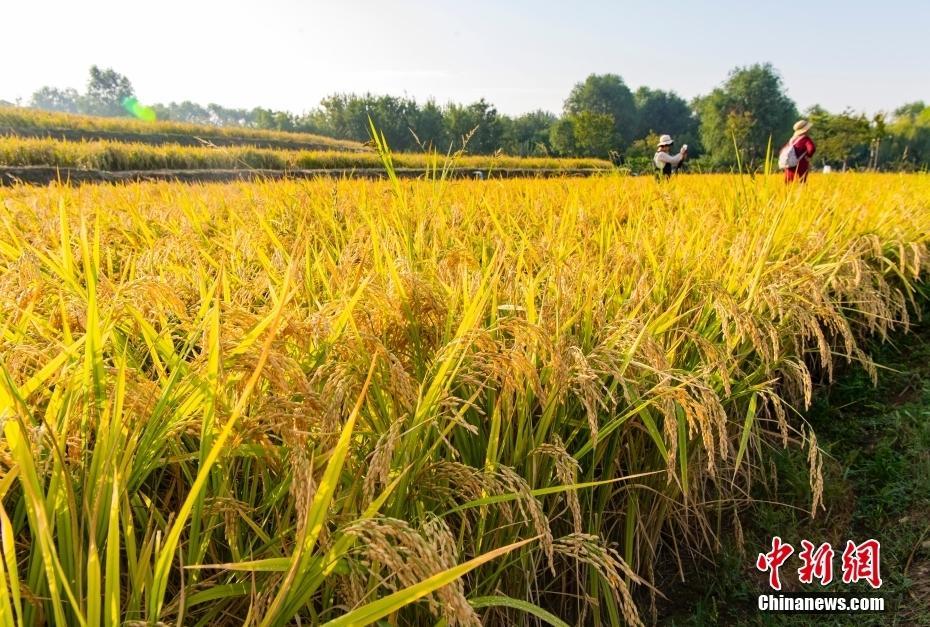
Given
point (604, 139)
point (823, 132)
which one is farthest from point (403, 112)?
point (823, 132)

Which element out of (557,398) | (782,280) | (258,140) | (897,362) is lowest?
(897,362)

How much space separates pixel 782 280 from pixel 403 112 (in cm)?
5844

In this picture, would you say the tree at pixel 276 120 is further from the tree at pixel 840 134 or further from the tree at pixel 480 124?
the tree at pixel 840 134

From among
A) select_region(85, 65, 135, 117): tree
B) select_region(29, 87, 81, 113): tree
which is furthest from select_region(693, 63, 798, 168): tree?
select_region(29, 87, 81, 113): tree

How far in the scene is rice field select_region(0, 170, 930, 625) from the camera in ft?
2.32

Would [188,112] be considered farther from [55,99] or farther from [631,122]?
[631,122]

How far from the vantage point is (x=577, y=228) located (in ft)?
8.66

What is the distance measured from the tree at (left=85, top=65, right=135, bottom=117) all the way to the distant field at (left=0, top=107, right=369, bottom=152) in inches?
4148

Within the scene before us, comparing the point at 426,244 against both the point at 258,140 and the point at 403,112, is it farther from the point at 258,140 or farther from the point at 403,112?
the point at 403,112

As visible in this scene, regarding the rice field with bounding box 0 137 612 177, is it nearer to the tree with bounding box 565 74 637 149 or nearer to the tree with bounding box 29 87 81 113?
the tree with bounding box 565 74 637 149

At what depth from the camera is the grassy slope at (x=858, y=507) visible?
164cm

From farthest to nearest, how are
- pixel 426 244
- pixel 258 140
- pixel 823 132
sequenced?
pixel 823 132
pixel 258 140
pixel 426 244

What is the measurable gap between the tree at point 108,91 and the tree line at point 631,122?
21 cm

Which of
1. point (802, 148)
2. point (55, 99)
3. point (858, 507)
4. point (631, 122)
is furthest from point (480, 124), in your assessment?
point (55, 99)
